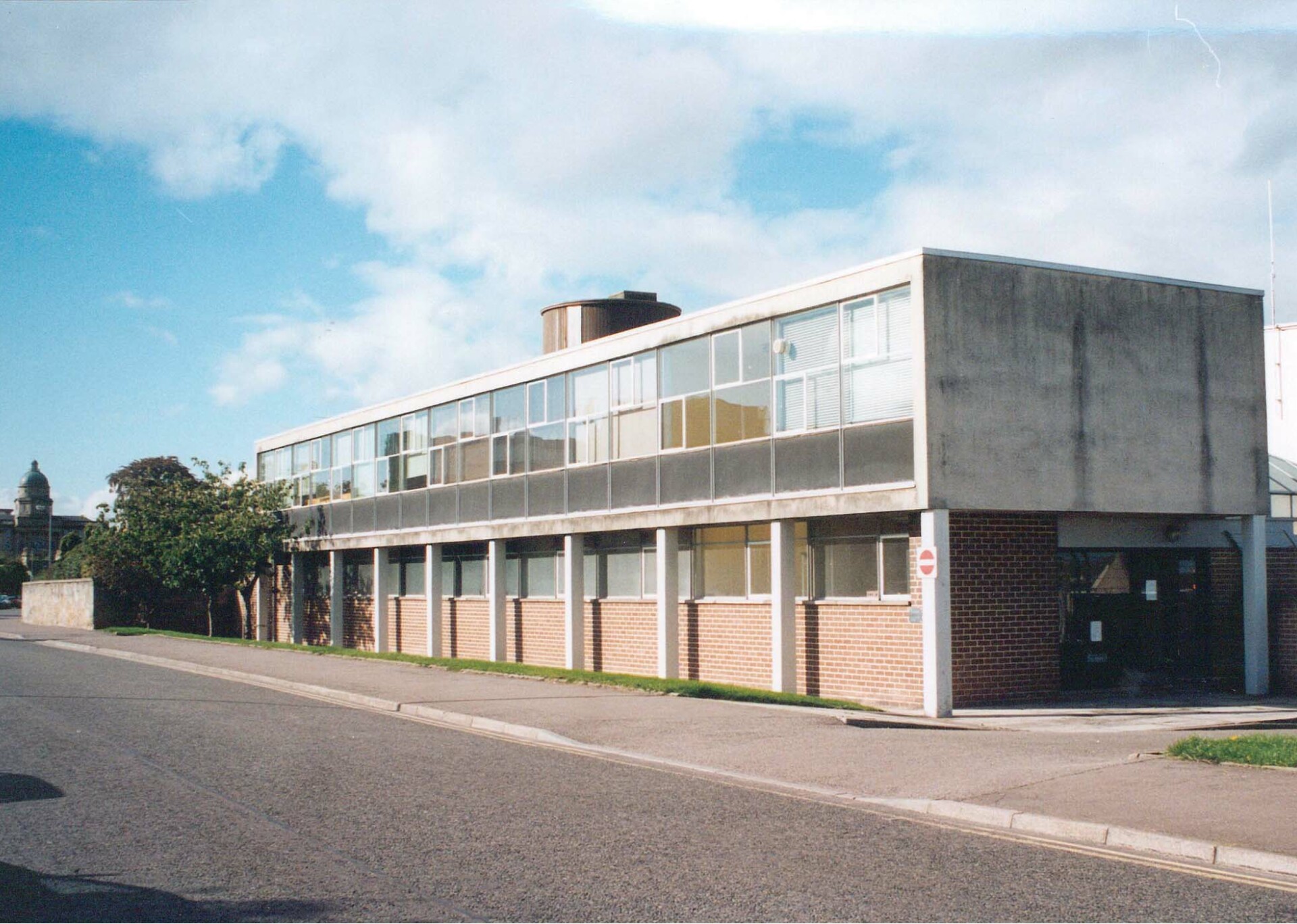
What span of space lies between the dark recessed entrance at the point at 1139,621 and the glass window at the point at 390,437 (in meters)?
18.9

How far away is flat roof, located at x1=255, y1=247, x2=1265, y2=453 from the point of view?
18.6 metres

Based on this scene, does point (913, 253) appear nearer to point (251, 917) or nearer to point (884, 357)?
point (884, 357)

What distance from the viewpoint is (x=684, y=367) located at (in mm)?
22703

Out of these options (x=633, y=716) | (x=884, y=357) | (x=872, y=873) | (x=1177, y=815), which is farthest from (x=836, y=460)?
(x=872, y=873)

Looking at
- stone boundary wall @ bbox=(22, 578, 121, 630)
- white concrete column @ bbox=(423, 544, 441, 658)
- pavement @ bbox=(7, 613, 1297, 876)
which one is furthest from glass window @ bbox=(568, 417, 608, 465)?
stone boundary wall @ bbox=(22, 578, 121, 630)

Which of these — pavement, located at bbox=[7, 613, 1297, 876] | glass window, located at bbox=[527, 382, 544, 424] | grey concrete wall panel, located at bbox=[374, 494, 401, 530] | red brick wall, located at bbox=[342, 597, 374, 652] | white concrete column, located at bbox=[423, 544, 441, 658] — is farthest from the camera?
red brick wall, located at bbox=[342, 597, 374, 652]

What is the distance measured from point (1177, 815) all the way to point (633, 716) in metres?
8.43

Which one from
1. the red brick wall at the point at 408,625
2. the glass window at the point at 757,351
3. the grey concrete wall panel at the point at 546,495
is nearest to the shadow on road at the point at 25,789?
the glass window at the point at 757,351

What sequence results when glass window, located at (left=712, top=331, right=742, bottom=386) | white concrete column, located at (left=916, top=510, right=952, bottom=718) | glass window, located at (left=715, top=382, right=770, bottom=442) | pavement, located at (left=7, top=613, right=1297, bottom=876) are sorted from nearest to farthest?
pavement, located at (left=7, top=613, right=1297, bottom=876), white concrete column, located at (left=916, top=510, right=952, bottom=718), glass window, located at (left=715, top=382, right=770, bottom=442), glass window, located at (left=712, top=331, right=742, bottom=386)

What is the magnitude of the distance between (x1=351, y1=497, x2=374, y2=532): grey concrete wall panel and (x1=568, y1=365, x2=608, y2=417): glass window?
10944 mm

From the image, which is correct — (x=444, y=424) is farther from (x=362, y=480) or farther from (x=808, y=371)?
(x=808, y=371)

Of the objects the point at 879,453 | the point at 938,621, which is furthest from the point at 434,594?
the point at 938,621

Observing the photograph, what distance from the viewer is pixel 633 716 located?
16422mm

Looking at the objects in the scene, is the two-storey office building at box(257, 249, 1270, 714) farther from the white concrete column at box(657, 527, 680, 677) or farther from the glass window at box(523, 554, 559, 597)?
the glass window at box(523, 554, 559, 597)
